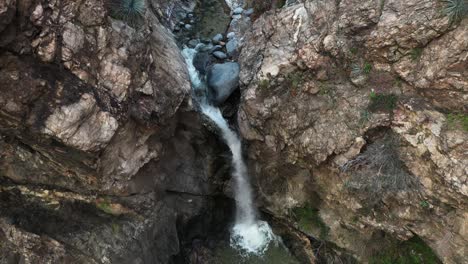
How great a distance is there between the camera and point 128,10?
9.48 meters

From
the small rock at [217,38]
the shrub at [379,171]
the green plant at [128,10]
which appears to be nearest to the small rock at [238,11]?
the small rock at [217,38]

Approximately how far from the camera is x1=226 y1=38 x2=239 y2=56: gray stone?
14062 mm

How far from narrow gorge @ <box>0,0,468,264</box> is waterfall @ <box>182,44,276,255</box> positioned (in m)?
0.05

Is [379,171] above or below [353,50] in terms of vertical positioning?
below

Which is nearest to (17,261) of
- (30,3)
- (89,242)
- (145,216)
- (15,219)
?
(15,219)

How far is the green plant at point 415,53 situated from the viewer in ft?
28.6

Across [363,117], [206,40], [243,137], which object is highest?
[206,40]

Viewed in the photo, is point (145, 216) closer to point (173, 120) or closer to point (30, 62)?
point (173, 120)

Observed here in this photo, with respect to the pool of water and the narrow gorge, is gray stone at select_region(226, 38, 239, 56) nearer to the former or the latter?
the narrow gorge

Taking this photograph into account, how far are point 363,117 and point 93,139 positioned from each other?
20.5 feet

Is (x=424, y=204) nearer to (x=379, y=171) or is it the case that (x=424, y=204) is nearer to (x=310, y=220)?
(x=379, y=171)

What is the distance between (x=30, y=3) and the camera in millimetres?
7469

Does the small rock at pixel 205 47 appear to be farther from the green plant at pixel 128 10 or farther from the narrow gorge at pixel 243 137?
the green plant at pixel 128 10

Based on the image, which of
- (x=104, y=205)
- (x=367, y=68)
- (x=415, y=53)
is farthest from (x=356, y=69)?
(x=104, y=205)
